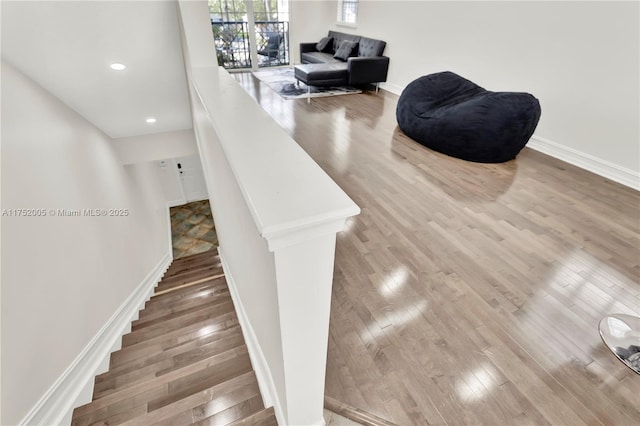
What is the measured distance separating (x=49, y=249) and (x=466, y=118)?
12.1 feet

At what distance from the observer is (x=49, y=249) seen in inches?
80.0

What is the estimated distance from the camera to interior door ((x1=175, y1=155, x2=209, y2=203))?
23.2 feet

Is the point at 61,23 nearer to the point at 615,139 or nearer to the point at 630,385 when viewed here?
the point at 630,385

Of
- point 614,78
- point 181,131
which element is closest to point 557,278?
point 614,78

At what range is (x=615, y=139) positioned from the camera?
9.54ft

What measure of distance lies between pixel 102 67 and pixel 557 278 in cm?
391

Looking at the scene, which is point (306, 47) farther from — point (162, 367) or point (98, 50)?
point (162, 367)

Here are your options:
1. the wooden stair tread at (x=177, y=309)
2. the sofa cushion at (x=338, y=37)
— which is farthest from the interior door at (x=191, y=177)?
the wooden stair tread at (x=177, y=309)

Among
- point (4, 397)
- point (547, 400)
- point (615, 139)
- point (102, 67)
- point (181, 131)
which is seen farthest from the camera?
point (181, 131)

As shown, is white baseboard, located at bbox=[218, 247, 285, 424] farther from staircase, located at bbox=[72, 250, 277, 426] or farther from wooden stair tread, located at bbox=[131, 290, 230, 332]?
wooden stair tread, located at bbox=[131, 290, 230, 332]

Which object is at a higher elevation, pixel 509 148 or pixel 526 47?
pixel 526 47

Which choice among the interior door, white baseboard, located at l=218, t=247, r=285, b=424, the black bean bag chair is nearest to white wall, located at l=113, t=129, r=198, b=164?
the interior door

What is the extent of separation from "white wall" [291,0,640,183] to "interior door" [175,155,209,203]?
218 inches

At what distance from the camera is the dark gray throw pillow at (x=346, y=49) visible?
6.21m
